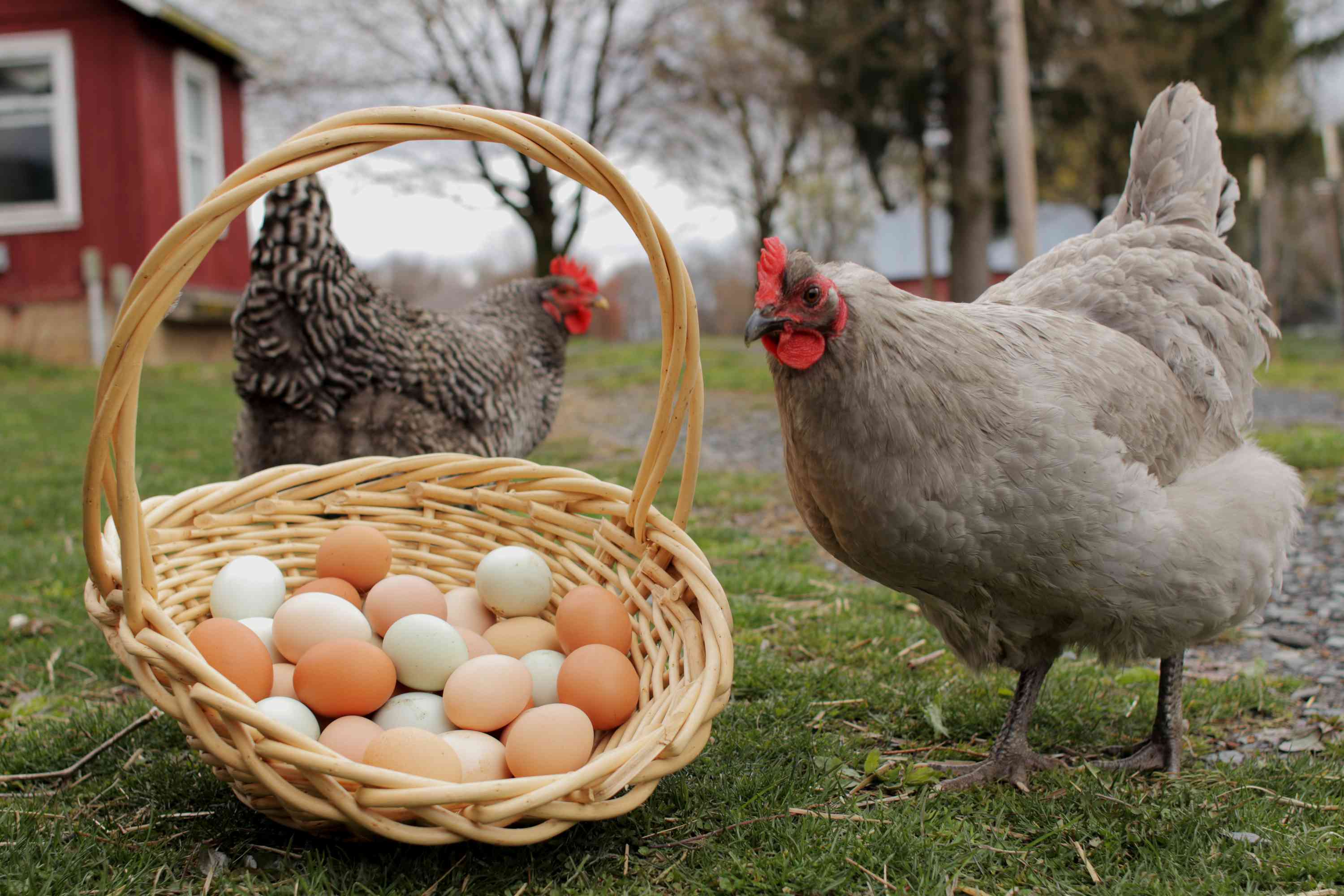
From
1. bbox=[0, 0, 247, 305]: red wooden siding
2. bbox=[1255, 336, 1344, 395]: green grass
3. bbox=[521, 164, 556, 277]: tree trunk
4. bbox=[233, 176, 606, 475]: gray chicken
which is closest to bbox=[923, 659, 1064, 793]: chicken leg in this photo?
bbox=[233, 176, 606, 475]: gray chicken

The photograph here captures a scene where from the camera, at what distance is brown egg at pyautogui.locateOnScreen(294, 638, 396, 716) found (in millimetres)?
2012

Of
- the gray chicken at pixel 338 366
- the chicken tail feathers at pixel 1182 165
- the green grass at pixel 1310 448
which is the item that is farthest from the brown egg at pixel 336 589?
the green grass at pixel 1310 448

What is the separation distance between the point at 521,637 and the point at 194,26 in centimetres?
1276

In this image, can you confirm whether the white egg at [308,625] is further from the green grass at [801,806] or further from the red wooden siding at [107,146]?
the red wooden siding at [107,146]

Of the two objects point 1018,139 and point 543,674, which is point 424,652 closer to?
point 543,674

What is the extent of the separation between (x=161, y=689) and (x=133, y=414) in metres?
0.53

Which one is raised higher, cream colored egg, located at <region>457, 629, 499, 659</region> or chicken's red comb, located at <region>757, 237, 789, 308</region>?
chicken's red comb, located at <region>757, 237, 789, 308</region>

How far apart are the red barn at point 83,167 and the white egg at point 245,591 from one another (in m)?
10.3

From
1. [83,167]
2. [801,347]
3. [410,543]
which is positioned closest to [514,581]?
[410,543]

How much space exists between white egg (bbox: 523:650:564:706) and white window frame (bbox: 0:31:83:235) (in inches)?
482

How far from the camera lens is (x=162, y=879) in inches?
68.5

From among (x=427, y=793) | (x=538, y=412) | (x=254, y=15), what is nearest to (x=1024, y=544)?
(x=427, y=793)

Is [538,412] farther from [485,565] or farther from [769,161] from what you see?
[769,161]

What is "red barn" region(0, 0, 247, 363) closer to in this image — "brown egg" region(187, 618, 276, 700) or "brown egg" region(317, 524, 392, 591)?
"brown egg" region(317, 524, 392, 591)
